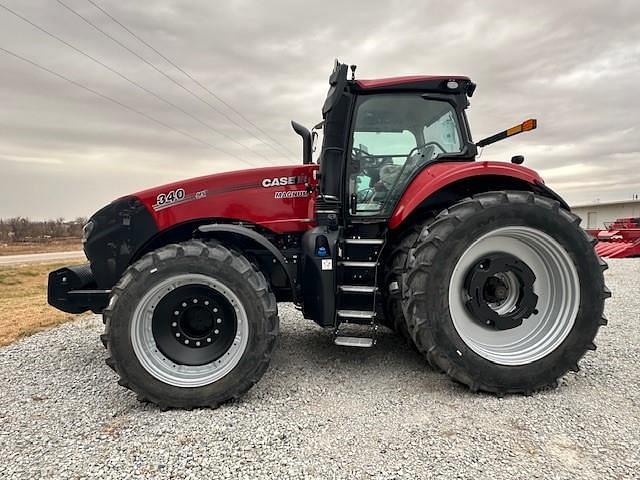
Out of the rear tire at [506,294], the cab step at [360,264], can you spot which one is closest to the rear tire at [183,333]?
the cab step at [360,264]

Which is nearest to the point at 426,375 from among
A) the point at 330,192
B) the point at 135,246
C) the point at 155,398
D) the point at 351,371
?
the point at 351,371

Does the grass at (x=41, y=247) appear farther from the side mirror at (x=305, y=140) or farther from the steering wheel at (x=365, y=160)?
the steering wheel at (x=365, y=160)

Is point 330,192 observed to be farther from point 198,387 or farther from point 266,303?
point 198,387

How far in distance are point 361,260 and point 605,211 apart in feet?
118

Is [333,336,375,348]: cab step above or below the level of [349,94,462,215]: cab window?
below

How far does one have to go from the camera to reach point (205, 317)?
129 inches

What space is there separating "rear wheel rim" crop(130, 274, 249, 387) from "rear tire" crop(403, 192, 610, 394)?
1310mm

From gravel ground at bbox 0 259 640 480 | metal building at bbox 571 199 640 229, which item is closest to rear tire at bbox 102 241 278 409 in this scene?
gravel ground at bbox 0 259 640 480

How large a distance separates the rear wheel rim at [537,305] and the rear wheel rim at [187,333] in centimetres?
167

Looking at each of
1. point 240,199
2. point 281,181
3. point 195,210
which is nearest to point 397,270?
point 281,181

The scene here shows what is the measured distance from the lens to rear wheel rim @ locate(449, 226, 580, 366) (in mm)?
3303

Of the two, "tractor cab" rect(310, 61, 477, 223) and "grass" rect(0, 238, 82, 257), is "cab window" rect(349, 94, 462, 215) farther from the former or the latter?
"grass" rect(0, 238, 82, 257)

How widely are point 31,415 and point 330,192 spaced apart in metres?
2.81

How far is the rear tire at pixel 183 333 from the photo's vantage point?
10.0ft
